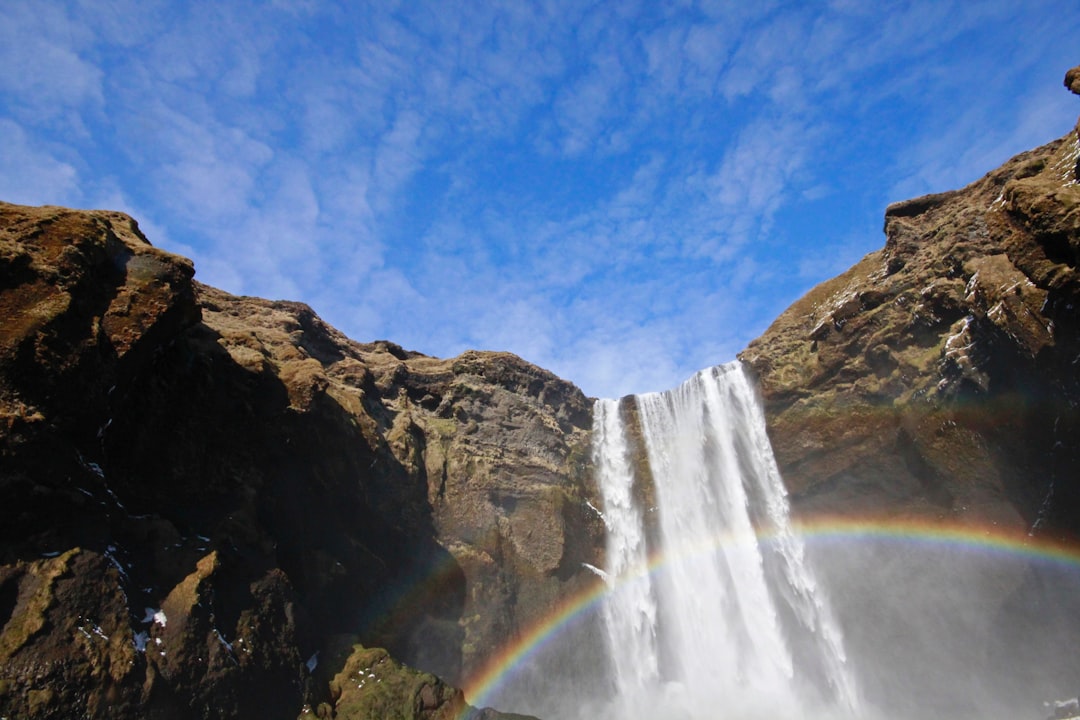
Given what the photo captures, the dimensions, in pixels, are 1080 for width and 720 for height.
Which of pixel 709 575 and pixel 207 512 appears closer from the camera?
pixel 207 512

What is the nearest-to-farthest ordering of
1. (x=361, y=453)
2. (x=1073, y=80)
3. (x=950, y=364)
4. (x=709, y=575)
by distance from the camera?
(x=1073, y=80), (x=950, y=364), (x=361, y=453), (x=709, y=575)

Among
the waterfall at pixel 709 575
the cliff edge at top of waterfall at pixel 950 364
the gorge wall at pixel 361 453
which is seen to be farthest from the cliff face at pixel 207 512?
the cliff edge at top of waterfall at pixel 950 364

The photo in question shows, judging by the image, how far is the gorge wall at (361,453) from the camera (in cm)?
1422

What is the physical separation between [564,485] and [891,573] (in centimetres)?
1801

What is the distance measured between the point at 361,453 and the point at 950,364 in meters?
27.6

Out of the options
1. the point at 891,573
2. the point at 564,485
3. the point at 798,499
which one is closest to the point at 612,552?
the point at 564,485

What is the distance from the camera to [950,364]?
86.1ft

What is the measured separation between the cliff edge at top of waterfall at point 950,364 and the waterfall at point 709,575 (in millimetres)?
2601

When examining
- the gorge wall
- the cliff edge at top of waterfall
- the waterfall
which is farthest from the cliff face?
the cliff edge at top of waterfall

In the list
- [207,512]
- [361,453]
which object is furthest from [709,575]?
[207,512]

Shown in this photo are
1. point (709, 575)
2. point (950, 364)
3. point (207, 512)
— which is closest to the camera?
point (207, 512)

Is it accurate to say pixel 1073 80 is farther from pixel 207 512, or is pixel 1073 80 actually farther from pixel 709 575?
pixel 207 512

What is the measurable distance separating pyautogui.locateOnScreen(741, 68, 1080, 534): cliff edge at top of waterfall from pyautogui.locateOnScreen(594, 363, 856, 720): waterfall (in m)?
2.60

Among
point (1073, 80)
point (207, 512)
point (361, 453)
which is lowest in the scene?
point (207, 512)
